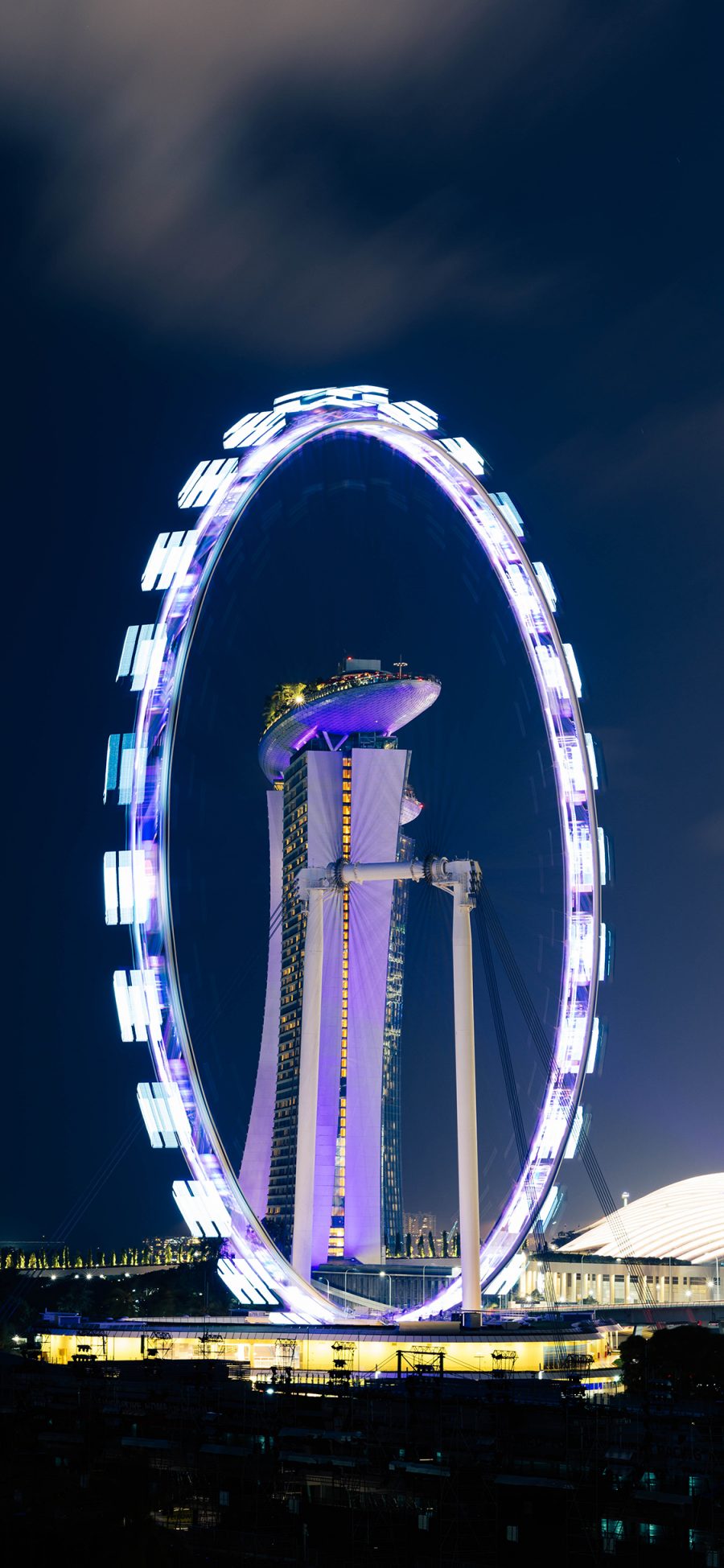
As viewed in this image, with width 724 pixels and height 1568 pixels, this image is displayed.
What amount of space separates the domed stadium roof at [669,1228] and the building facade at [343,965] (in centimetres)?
1807

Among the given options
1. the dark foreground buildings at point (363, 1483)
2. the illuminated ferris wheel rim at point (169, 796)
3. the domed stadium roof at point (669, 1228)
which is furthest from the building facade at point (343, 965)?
the dark foreground buildings at point (363, 1483)

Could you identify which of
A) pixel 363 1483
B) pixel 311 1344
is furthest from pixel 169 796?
pixel 363 1483

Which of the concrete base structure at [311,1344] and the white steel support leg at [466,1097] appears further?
the white steel support leg at [466,1097]

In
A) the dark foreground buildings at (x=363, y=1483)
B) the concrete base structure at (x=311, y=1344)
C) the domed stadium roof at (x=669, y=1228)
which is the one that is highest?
the domed stadium roof at (x=669, y=1228)

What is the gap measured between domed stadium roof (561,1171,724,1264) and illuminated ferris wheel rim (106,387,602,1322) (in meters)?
45.3

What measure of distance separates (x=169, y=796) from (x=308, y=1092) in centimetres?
941

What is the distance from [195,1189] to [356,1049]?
40738mm

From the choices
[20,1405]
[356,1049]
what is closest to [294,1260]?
[20,1405]

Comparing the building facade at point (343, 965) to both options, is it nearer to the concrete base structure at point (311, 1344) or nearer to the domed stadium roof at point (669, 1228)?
the domed stadium roof at point (669, 1228)

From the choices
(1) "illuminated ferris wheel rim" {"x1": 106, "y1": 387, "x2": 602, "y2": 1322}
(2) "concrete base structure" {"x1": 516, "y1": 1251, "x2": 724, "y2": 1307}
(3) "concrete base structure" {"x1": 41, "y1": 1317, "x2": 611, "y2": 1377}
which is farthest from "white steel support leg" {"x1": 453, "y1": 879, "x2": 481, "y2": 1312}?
(2) "concrete base structure" {"x1": 516, "y1": 1251, "x2": 724, "y2": 1307}

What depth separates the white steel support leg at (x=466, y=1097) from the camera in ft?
169

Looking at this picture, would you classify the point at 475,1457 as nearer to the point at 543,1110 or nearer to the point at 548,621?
the point at 543,1110

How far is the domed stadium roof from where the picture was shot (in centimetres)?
10181

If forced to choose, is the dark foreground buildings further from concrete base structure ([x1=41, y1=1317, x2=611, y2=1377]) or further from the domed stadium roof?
the domed stadium roof
